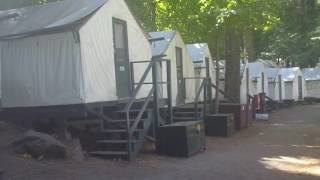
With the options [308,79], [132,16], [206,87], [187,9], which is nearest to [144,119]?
[132,16]

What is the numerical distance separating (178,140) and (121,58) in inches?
126

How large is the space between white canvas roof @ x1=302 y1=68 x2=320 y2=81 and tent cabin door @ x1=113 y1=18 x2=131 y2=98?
1698 inches

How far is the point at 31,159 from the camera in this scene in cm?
1255

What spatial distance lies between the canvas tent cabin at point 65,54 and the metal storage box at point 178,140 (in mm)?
1835

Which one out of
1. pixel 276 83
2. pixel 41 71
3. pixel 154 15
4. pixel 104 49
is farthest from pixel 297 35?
pixel 41 71

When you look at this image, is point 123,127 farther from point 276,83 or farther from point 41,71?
point 276,83

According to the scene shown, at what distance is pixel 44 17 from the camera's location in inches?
630

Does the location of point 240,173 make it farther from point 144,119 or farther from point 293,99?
point 293,99

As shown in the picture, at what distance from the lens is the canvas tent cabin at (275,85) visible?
4494 cm

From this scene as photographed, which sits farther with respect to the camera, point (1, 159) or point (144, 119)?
point (144, 119)

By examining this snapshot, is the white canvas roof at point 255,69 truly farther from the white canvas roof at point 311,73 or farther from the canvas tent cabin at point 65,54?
the canvas tent cabin at point 65,54

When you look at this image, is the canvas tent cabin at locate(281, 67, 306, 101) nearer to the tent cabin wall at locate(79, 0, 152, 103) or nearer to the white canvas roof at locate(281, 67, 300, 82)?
the white canvas roof at locate(281, 67, 300, 82)

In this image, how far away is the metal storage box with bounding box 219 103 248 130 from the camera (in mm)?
23859

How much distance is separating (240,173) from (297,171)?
1458 millimetres
